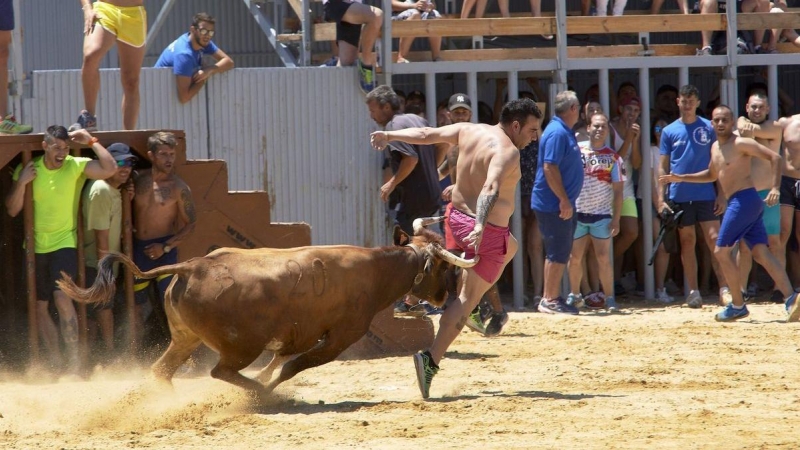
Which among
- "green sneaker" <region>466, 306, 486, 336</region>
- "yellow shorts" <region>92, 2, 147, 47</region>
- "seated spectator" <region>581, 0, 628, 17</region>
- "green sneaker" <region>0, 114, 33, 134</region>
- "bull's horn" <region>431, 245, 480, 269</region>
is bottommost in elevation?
"green sneaker" <region>466, 306, 486, 336</region>

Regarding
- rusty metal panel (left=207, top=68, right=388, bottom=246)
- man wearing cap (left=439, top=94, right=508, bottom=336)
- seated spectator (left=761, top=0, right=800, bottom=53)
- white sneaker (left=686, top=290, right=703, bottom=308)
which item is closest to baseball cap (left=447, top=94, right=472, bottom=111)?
man wearing cap (left=439, top=94, right=508, bottom=336)

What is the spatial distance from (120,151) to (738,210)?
6129mm

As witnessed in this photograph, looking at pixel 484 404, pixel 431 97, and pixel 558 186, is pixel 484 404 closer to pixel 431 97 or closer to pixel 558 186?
pixel 558 186

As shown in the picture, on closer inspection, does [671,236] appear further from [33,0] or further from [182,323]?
[33,0]

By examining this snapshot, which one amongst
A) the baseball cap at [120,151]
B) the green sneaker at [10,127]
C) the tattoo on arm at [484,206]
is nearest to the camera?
the tattoo on arm at [484,206]

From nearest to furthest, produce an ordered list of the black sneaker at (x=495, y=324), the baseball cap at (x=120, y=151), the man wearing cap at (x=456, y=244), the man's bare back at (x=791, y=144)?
the man wearing cap at (x=456, y=244)
the baseball cap at (x=120, y=151)
the black sneaker at (x=495, y=324)
the man's bare back at (x=791, y=144)

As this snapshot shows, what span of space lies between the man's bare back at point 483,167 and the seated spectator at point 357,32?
4102mm

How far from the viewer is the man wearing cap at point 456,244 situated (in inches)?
345

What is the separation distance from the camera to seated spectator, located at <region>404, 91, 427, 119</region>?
521 inches

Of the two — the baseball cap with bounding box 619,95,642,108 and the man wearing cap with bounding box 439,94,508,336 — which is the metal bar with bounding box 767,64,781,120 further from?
the man wearing cap with bounding box 439,94,508,336

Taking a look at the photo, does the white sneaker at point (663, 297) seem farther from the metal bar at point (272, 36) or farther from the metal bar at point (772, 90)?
the metal bar at point (272, 36)

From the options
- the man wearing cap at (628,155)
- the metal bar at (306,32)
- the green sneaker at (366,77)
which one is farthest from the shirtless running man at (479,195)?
the man wearing cap at (628,155)

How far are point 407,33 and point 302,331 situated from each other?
586 centimetres

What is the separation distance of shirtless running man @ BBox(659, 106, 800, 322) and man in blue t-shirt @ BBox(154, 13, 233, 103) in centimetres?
518
